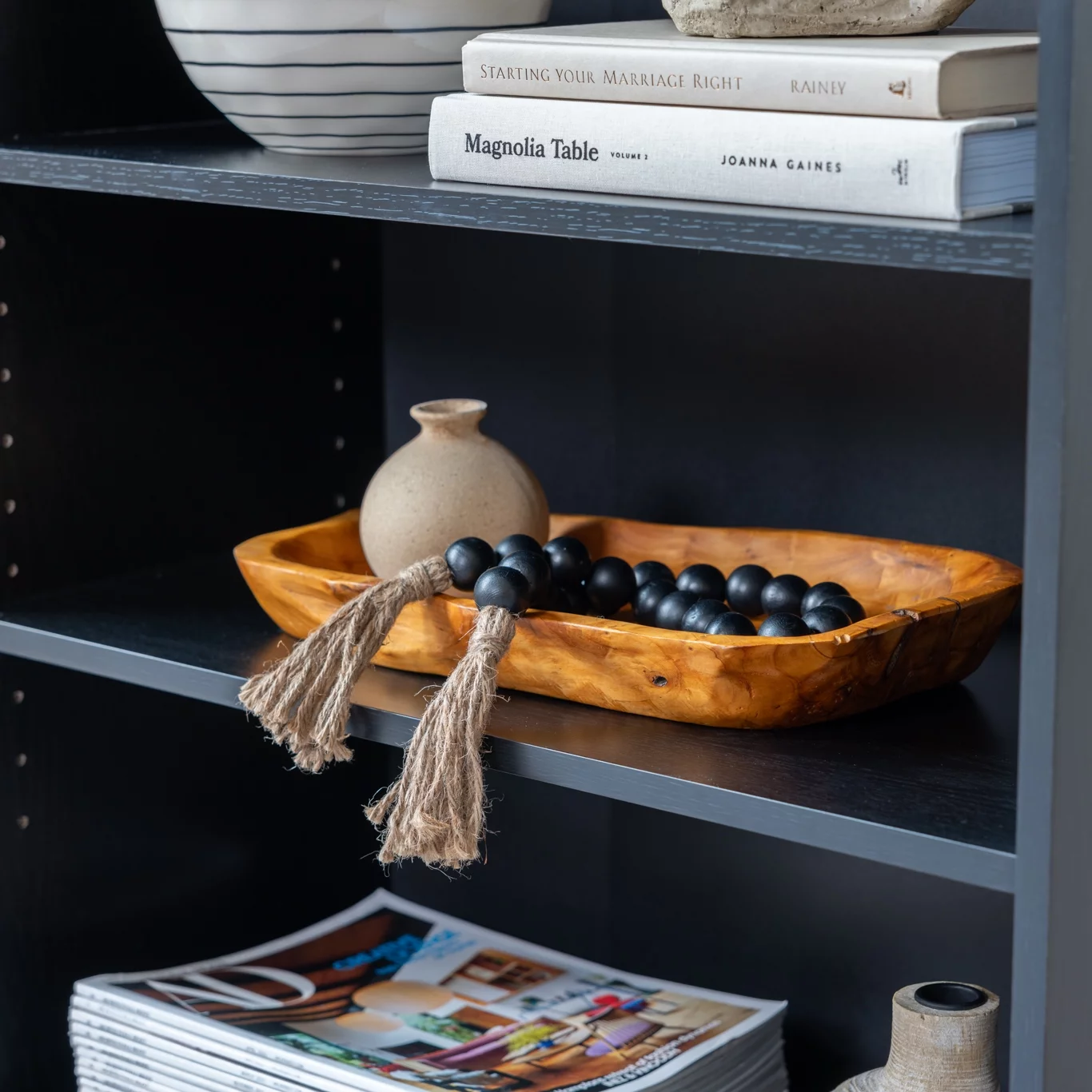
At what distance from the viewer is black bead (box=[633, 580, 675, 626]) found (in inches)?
37.8

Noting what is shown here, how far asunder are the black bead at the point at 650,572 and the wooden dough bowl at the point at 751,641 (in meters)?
0.03

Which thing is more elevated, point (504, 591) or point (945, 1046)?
point (504, 591)

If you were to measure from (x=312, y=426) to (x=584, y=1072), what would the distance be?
541mm

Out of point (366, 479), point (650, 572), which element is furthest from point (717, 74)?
point (366, 479)

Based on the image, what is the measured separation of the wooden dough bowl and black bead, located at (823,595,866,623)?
41mm

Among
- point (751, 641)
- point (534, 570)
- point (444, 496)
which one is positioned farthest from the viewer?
point (444, 496)

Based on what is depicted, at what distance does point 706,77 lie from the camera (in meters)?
0.73

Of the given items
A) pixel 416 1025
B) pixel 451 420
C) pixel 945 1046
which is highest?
pixel 451 420

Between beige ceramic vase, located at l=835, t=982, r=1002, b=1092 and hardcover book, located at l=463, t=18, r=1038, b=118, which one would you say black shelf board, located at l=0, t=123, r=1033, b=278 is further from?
beige ceramic vase, located at l=835, t=982, r=1002, b=1092

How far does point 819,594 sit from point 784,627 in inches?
3.6

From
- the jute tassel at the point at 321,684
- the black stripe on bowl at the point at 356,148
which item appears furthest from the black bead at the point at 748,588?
the black stripe on bowl at the point at 356,148

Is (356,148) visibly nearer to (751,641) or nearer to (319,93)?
(319,93)

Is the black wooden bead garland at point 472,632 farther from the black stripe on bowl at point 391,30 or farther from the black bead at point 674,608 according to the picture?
the black stripe on bowl at point 391,30

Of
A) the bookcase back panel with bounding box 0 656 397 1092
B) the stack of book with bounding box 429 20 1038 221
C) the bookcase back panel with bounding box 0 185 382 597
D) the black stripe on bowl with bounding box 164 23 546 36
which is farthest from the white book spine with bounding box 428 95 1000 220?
the bookcase back panel with bounding box 0 656 397 1092
